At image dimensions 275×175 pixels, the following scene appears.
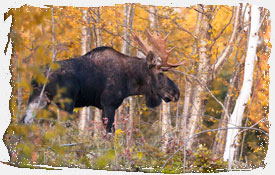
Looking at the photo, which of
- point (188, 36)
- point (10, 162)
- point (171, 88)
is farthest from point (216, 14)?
point (10, 162)

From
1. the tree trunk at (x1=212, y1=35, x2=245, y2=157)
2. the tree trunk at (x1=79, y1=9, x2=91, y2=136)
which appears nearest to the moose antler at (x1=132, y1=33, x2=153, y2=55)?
the tree trunk at (x1=79, y1=9, x2=91, y2=136)

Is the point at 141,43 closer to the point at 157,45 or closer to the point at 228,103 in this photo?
the point at 157,45

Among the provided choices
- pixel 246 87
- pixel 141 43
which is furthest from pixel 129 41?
pixel 246 87

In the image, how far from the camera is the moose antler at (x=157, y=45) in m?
6.09

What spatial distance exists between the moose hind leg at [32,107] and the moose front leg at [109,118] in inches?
32.1

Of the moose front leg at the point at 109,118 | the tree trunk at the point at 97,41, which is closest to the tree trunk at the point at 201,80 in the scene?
the moose front leg at the point at 109,118

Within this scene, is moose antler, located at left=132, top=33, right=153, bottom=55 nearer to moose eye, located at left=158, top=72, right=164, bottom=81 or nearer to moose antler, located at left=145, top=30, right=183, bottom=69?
moose antler, located at left=145, top=30, right=183, bottom=69

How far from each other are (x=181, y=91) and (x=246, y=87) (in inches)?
31.6

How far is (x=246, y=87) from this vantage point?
19.4 feet

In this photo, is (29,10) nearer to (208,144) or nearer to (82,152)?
(82,152)

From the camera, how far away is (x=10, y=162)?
5.83 metres

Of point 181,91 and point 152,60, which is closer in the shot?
point 181,91

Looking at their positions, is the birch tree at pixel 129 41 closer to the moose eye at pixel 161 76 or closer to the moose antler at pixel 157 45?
the moose antler at pixel 157 45

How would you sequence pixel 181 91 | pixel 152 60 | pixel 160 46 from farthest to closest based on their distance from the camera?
pixel 152 60
pixel 160 46
pixel 181 91
